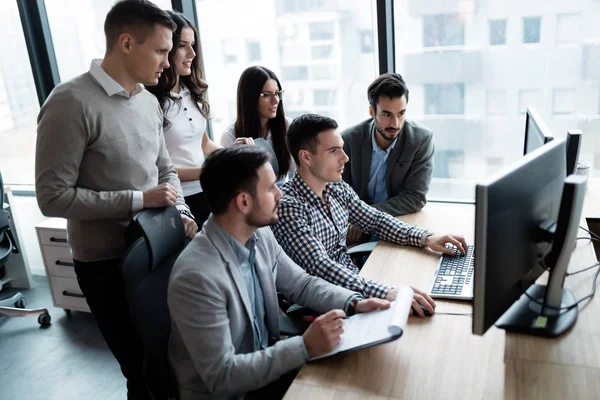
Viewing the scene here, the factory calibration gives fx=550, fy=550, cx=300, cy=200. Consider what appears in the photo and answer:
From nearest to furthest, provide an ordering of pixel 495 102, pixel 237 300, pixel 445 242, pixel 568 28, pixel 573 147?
pixel 237 300 < pixel 573 147 < pixel 445 242 < pixel 568 28 < pixel 495 102

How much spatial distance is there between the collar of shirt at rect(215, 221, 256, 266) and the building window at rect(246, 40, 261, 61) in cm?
193

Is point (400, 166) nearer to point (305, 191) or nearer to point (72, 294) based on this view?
point (305, 191)

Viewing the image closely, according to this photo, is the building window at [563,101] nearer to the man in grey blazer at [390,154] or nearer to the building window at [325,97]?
the man in grey blazer at [390,154]

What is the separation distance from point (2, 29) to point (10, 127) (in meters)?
0.67

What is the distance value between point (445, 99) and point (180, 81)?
1.39 m

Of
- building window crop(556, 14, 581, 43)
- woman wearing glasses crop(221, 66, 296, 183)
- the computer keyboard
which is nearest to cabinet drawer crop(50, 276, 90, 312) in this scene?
woman wearing glasses crop(221, 66, 296, 183)

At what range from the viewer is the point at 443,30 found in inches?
111

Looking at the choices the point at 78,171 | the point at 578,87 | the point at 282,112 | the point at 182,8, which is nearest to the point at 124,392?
the point at 78,171

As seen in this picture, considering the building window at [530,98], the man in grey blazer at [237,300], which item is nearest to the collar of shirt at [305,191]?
the man in grey blazer at [237,300]

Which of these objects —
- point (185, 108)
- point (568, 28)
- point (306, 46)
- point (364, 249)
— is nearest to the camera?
point (364, 249)

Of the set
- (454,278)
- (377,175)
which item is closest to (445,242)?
(454,278)

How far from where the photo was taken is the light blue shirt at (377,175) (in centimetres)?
273

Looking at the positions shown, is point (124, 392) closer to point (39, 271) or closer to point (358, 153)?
point (358, 153)

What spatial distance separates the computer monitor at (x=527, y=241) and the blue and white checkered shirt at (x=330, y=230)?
17.1 inches
